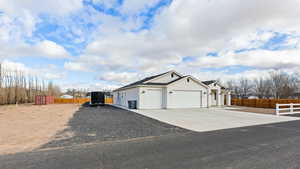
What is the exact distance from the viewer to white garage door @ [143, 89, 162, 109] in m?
17.7

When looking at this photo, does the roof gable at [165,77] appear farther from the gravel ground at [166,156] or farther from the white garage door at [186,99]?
the gravel ground at [166,156]

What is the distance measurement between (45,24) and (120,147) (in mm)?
11714

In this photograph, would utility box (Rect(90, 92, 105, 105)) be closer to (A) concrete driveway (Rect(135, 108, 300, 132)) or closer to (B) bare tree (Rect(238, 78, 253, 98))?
(A) concrete driveway (Rect(135, 108, 300, 132))

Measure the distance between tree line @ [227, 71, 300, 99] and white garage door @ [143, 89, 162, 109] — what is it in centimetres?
3608

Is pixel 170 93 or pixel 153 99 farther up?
pixel 170 93

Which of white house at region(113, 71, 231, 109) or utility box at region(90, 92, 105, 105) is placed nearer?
white house at region(113, 71, 231, 109)

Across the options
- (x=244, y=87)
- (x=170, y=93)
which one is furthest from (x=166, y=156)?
(x=244, y=87)

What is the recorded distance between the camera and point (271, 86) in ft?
137

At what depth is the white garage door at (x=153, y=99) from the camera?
57.9 ft

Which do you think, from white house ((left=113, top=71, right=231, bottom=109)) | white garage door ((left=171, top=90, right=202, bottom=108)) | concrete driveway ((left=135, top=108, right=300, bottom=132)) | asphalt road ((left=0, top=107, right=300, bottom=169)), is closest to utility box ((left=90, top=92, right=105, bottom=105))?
white house ((left=113, top=71, right=231, bottom=109))

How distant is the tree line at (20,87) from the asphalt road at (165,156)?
30.5 metres

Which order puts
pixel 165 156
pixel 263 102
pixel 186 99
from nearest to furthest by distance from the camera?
pixel 165 156 < pixel 186 99 < pixel 263 102

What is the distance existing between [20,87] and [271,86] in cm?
5934

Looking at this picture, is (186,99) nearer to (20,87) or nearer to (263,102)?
(263,102)
